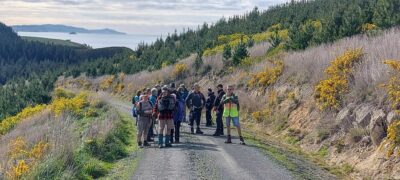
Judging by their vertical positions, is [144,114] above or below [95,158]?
above

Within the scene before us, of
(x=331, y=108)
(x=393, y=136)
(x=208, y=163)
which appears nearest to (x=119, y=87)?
(x=331, y=108)

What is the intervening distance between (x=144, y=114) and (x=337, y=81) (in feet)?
21.2

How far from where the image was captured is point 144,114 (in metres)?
16.5

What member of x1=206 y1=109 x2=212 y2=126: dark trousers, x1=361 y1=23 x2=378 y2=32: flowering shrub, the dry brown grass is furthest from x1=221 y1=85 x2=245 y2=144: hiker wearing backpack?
x1=361 y1=23 x2=378 y2=32: flowering shrub

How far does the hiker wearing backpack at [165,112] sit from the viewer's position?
15.6 metres

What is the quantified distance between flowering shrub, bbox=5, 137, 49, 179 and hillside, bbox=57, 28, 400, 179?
763cm

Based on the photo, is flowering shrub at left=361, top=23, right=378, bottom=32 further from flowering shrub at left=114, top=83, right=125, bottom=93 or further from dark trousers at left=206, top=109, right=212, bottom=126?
flowering shrub at left=114, top=83, right=125, bottom=93

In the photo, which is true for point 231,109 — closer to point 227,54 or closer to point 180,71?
point 227,54

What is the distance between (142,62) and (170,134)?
43.7 meters

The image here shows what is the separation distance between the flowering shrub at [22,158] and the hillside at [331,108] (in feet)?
25.0

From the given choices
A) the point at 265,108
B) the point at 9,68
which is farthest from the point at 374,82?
the point at 9,68

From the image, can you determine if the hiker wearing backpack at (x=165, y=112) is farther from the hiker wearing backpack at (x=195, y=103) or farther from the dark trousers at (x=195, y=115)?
the dark trousers at (x=195, y=115)

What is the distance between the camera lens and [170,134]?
16609 millimetres

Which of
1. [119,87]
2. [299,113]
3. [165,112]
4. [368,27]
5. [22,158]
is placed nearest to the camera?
[22,158]
